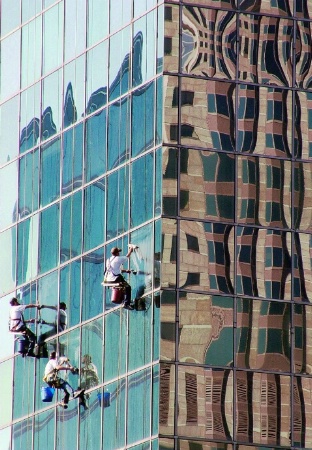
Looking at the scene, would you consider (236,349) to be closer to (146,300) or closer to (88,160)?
(146,300)

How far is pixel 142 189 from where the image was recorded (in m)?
78.5

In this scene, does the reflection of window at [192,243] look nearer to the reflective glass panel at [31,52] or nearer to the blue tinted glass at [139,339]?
the blue tinted glass at [139,339]

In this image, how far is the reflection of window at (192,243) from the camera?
253ft

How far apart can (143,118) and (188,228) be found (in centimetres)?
419

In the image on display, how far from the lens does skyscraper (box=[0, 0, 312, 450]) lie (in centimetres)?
7675

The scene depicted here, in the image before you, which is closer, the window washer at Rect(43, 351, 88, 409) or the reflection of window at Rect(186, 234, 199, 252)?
the reflection of window at Rect(186, 234, 199, 252)

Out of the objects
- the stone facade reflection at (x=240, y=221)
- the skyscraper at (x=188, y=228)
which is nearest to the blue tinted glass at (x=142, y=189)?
the skyscraper at (x=188, y=228)

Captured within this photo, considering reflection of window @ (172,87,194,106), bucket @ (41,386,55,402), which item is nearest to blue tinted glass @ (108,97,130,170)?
reflection of window @ (172,87,194,106)

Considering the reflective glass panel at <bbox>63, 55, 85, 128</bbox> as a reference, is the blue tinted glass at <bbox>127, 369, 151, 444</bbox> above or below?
below

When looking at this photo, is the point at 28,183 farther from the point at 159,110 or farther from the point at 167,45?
the point at 167,45

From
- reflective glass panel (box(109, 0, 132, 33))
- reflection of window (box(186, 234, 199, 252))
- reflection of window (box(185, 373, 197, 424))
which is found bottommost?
reflection of window (box(185, 373, 197, 424))

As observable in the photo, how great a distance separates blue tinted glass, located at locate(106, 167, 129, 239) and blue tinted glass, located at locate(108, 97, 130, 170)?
0.48 meters

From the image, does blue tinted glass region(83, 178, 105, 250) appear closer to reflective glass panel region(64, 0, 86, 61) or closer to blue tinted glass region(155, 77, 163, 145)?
blue tinted glass region(155, 77, 163, 145)

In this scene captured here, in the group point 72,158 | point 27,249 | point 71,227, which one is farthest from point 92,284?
point 27,249
